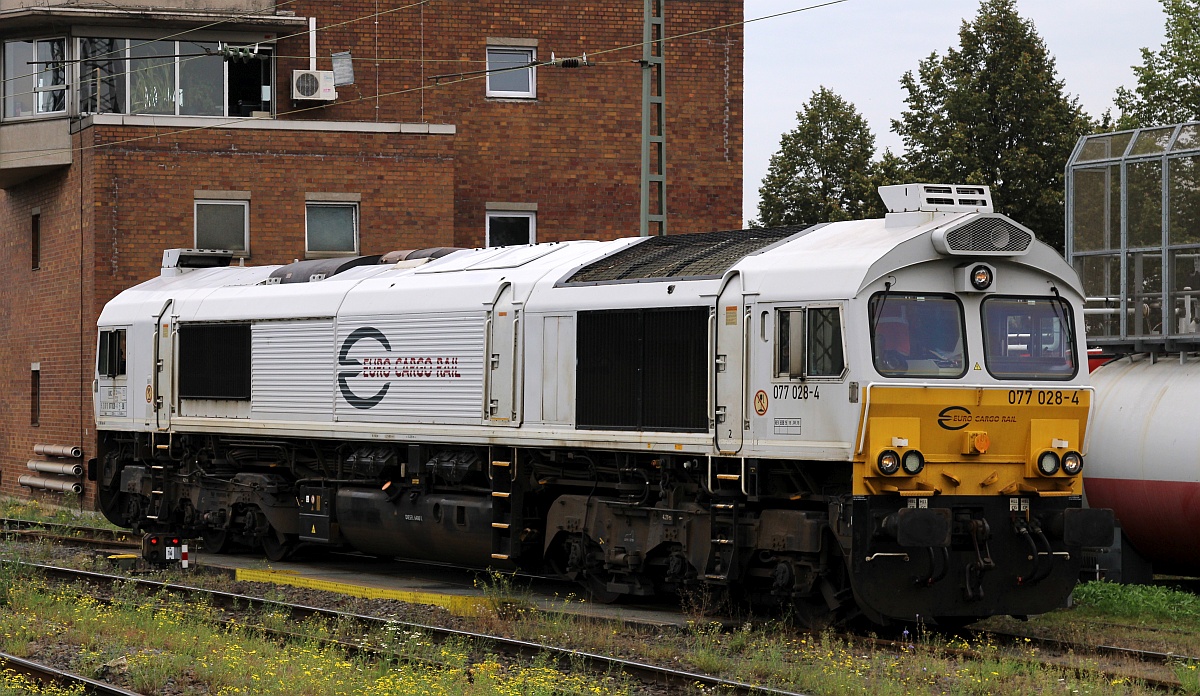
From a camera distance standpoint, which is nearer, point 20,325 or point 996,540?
point 996,540

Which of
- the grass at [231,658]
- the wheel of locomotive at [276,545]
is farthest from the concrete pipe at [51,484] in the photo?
the grass at [231,658]

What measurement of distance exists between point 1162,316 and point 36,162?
19.6m

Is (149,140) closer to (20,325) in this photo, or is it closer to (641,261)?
(20,325)

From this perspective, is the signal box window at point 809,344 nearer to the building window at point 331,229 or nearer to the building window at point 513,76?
the building window at point 331,229

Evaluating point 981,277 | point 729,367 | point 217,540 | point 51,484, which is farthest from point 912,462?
point 51,484

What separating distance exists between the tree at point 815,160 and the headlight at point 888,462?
139ft

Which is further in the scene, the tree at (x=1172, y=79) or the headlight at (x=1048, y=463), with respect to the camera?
the tree at (x=1172, y=79)

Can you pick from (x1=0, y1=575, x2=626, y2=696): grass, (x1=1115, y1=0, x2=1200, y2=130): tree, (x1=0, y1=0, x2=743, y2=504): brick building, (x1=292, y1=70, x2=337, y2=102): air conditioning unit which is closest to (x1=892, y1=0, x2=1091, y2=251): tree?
(x1=1115, y1=0, x2=1200, y2=130): tree

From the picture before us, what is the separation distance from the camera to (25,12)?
26.6 m

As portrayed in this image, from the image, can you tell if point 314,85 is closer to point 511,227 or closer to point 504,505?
point 511,227

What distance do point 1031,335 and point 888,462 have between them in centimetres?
197

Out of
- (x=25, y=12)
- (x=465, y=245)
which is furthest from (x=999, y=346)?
(x=25, y=12)

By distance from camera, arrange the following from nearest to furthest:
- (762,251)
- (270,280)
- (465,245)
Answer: (762,251)
(270,280)
(465,245)

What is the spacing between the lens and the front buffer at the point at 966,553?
12.1m
